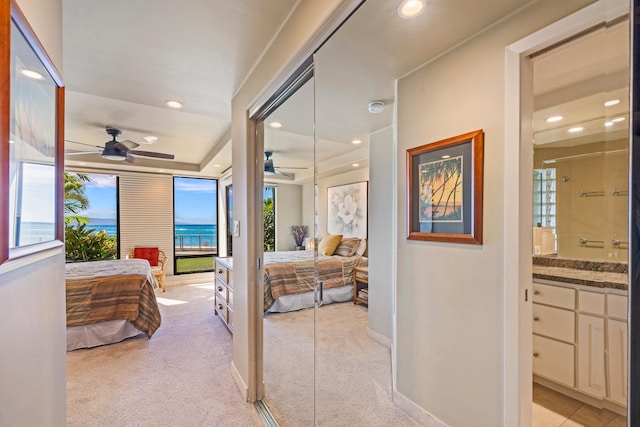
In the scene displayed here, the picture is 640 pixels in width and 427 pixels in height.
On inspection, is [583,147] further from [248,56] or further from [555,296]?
[248,56]

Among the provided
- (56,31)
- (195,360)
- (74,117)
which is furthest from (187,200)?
(56,31)

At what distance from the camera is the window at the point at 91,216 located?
5.06m

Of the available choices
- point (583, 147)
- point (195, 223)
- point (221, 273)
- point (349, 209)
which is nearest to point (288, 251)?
point (349, 209)

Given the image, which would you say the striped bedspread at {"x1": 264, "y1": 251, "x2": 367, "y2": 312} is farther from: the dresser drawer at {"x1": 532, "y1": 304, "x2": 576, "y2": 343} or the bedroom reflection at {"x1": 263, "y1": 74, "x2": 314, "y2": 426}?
the dresser drawer at {"x1": 532, "y1": 304, "x2": 576, "y2": 343}

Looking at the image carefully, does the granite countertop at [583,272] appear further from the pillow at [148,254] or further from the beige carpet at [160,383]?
the pillow at [148,254]

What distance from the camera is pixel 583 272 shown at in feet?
3.35

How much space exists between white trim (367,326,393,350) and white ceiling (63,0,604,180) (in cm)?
162

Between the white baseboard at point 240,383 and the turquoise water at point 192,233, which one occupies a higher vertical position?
the turquoise water at point 192,233

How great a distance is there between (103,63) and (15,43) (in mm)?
1485

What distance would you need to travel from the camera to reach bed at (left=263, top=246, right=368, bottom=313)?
8.73ft

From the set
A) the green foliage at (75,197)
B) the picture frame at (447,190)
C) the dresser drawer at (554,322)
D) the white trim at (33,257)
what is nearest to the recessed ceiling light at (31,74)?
the white trim at (33,257)

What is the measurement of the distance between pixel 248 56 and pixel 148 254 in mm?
5169

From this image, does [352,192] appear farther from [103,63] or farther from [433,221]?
[103,63]

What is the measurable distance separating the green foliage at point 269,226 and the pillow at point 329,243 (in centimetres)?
49
